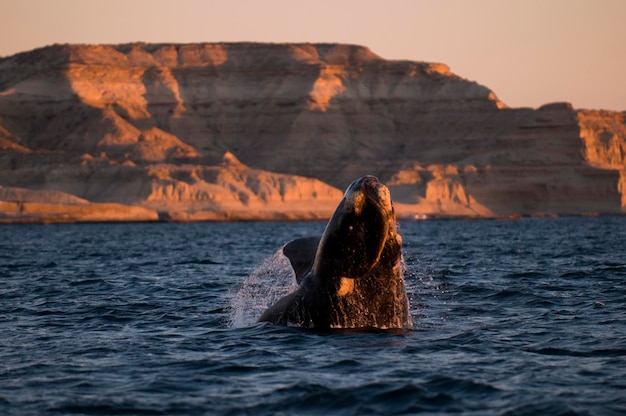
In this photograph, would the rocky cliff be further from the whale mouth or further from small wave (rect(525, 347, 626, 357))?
the whale mouth

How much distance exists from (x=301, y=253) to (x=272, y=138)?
139750mm

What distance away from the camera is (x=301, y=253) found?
13.1m

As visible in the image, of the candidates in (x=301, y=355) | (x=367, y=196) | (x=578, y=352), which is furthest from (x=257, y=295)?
(x=367, y=196)

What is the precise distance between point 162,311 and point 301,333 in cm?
579

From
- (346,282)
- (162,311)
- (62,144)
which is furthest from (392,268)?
(62,144)

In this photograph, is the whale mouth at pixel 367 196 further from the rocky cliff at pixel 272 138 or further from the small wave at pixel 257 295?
the rocky cliff at pixel 272 138

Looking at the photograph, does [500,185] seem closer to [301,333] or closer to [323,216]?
[323,216]

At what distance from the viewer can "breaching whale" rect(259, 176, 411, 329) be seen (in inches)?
462

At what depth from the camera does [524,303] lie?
1958 cm

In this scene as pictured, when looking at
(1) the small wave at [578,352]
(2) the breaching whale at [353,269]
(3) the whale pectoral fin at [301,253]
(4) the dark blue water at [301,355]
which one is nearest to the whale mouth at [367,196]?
(2) the breaching whale at [353,269]

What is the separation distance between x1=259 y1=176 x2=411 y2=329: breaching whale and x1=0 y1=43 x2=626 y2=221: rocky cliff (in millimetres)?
94938

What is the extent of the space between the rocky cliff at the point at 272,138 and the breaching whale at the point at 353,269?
94.9 meters

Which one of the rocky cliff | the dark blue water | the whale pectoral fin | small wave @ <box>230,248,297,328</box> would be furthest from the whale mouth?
the rocky cliff

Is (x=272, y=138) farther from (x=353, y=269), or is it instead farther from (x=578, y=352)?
(x=353, y=269)
